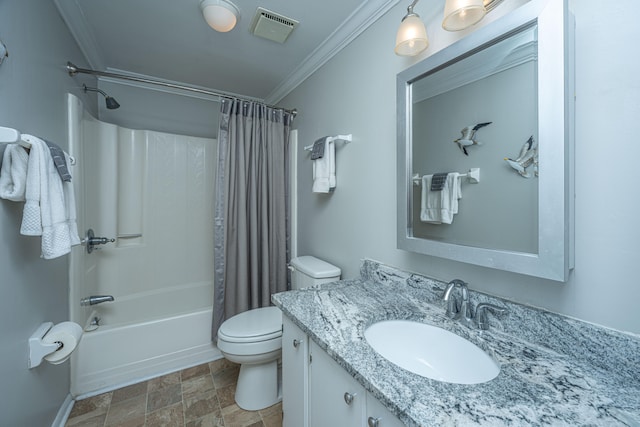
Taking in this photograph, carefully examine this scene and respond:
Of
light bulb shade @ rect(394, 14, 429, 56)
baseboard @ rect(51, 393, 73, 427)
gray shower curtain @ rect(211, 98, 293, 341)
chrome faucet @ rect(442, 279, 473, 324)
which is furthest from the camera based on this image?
gray shower curtain @ rect(211, 98, 293, 341)

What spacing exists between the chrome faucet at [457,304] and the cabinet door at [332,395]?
1.39ft

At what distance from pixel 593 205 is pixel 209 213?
8.71 feet

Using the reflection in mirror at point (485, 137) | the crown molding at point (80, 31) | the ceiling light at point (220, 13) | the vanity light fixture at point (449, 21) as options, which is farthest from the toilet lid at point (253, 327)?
the crown molding at point (80, 31)

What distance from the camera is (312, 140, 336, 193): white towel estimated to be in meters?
1.67

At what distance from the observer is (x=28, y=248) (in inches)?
43.8

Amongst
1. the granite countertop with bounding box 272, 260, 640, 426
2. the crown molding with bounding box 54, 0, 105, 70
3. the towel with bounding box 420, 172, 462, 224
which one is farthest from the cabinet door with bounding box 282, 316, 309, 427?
the crown molding with bounding box 54, 0, 105, 70

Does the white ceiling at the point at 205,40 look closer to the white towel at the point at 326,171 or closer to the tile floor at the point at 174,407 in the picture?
the white towel at the point at 326,171

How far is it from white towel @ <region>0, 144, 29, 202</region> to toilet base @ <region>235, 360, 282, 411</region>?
135cm

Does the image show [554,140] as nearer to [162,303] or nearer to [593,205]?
[593,205]

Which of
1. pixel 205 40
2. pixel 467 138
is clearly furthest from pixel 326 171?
pixel 205 40

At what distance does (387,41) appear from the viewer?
1335mm

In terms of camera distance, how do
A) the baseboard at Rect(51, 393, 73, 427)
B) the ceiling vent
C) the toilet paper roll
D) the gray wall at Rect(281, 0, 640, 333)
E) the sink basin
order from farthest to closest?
the ceiling vent
the baseboard at Rect(51, 393, 73, 427)
the toilet paper roll
the sink basin
the gray wall at Rect(281, 0, 640, 333)

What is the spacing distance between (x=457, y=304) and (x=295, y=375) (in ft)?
2.26

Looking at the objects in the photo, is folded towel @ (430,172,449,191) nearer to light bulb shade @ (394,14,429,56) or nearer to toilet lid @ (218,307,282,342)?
light bulb shade @ (394,14,429,56)
